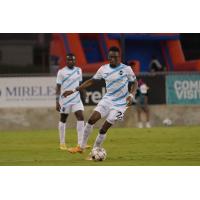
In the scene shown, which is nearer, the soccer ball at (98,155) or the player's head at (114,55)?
the player's head at (114,55)

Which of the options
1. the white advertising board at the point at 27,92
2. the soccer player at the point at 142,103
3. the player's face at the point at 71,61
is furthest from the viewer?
the soccer player at the point at 142,103

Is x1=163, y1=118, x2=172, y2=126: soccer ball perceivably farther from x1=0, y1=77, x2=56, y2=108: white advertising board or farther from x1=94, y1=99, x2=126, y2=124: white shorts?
x1=94, y1=99, x2=126, y2=124: white shorts

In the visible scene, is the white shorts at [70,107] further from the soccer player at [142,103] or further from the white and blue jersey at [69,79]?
the soccer player at [142,103]

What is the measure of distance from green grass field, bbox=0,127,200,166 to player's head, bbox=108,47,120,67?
188cm

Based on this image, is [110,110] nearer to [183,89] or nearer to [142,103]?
[142,103]

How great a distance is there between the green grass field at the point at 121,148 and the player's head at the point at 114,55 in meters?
1.88

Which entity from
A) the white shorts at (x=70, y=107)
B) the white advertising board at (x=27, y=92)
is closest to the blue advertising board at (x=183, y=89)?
the white advertising board at (x=27, y=92)

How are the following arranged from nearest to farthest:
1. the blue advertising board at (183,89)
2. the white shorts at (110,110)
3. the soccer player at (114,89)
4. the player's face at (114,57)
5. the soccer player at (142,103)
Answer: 1. the player's face at (114,57)
2. the white shorts at (110,110)
3. the soccer player at (114,89)
4. the soccer player at (142,103)
5. the blue advertising board at (183,89)

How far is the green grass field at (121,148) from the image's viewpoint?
51.9 feet

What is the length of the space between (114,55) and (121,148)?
4.22 meters

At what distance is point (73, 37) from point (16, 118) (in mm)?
6958

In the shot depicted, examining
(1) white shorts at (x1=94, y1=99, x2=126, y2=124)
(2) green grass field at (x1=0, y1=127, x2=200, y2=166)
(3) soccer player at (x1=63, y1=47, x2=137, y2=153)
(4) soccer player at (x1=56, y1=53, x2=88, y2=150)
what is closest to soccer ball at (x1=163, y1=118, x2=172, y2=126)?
(2) green grass field at (x1=0, y1=127, x2=200, y2=166)

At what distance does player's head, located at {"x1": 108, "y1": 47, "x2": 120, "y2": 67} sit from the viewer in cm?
1519

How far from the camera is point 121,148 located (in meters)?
19.1
